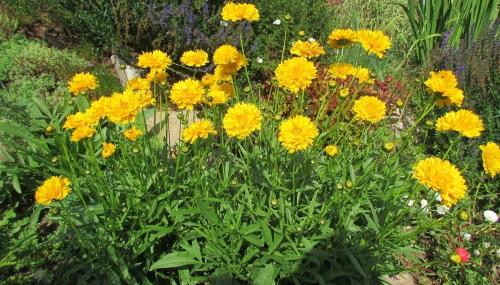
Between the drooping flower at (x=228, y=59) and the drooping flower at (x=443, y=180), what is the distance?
98 centimetres

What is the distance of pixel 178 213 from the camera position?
1.90m

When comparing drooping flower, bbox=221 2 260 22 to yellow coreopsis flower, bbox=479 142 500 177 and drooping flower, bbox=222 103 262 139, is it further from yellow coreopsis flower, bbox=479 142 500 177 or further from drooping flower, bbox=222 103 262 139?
yellow coreopsis flower, bbox=479 142 500 177

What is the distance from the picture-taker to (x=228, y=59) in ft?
6.42

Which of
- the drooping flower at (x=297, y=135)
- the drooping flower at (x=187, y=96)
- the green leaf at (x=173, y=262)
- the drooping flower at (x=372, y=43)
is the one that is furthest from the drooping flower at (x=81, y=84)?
the drooping flower at (x=372, y=43)

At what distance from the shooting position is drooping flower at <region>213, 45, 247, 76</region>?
195 cm

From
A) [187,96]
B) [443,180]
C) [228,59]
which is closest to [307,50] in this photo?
[228,59]

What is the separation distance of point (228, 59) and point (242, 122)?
18.2 inches

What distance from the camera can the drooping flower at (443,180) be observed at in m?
1.50

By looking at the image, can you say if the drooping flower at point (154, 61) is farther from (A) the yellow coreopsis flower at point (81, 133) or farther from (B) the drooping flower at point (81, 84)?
(A) the yellow coreopsis flower at point (81, 133)

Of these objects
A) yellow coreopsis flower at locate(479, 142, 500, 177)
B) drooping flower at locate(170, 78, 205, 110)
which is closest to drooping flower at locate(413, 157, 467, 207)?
yellow coreopsis flower at locate(479, 142, 500, 177)

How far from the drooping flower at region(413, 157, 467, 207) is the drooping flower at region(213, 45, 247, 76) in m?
0.98

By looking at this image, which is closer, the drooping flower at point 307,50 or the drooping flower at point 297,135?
the drooping flower at point 297,135

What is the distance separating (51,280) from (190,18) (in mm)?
2833

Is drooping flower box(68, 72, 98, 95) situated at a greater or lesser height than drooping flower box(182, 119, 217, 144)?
greater
